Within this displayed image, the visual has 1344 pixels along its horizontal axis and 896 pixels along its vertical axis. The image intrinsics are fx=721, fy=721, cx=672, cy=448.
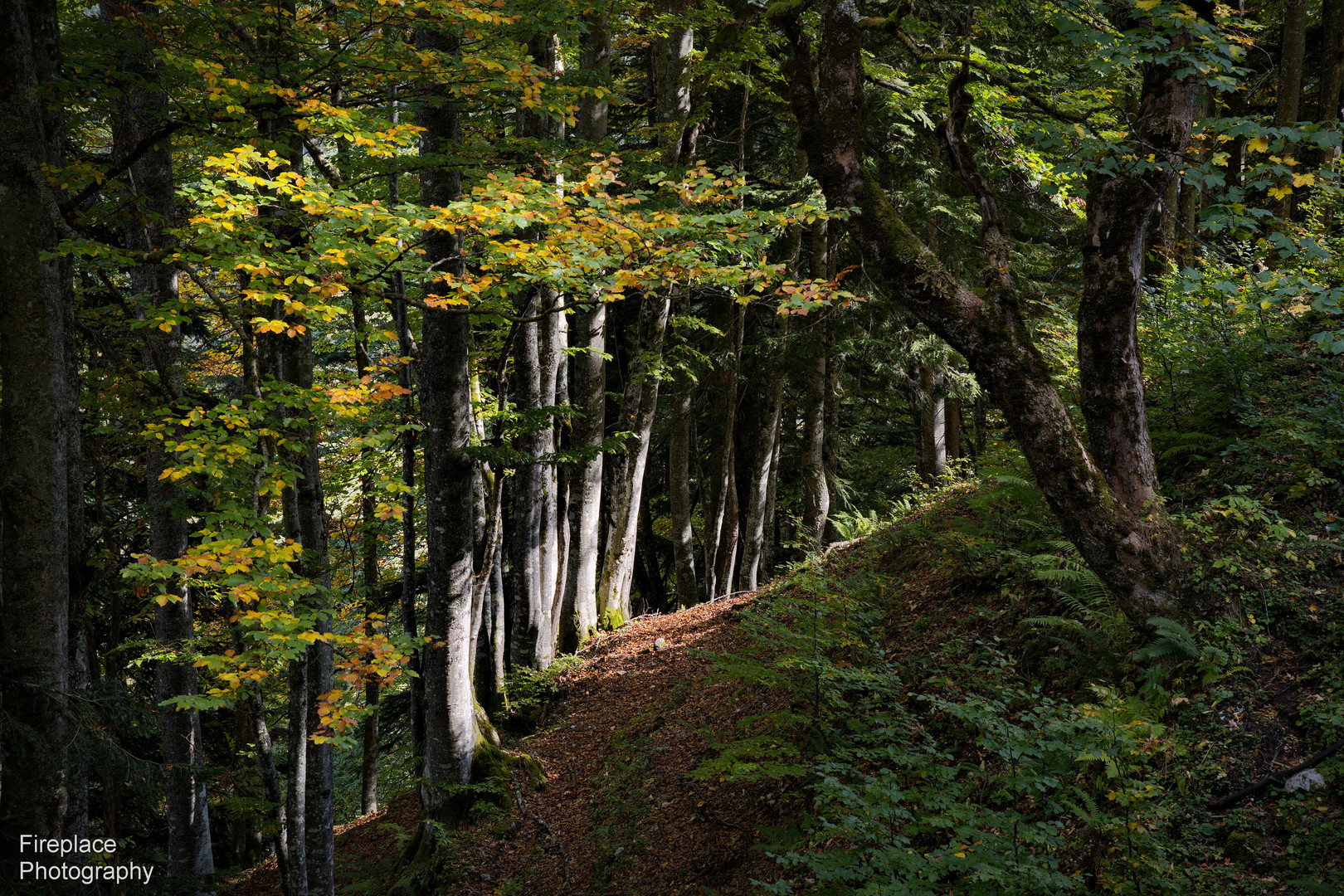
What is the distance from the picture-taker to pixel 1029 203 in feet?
45.0

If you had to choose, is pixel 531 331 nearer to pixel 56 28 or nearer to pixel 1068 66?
pixel 56 28

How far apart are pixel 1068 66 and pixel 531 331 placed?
9847mm

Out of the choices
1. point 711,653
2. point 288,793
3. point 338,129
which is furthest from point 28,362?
point 288,793

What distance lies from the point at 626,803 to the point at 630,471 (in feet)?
20.0

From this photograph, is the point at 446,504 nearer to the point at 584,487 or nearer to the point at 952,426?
the point at 584,487

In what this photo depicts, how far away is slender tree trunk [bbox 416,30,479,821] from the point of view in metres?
7.34

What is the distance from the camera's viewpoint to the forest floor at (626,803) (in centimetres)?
607

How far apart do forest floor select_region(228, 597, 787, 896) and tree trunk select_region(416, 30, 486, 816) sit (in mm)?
921

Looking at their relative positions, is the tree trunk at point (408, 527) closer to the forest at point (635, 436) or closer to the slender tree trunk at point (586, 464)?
the forest at point (635, 436)

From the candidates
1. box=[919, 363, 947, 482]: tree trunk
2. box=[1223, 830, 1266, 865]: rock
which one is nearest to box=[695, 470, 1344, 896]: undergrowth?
box=[1223, 830, 1266, 865]: rock

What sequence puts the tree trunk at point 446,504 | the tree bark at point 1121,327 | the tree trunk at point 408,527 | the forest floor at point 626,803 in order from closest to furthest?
the tree bark at point 1121,327 → the forest floor at point 626,803 → the tree trunk at point 446,504 → the tree trunk at point 408,527

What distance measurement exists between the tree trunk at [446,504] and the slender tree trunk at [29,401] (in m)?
3.26

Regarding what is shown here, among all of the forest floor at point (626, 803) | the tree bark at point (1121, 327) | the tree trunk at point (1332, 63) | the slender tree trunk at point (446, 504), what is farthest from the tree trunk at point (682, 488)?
the tree trunk at point (1332, 63)

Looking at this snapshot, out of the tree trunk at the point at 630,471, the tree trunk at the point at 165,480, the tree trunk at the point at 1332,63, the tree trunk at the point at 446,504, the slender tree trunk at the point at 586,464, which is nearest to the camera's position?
the tree trunk at the point at 165,480
